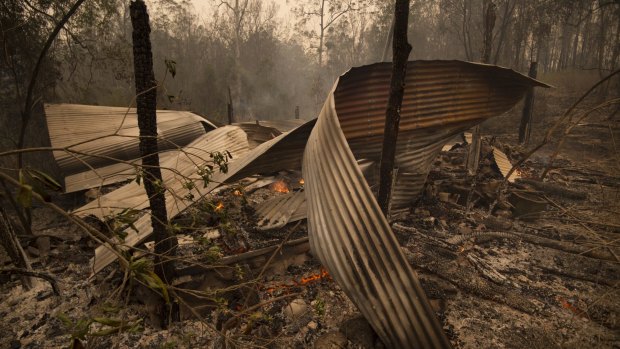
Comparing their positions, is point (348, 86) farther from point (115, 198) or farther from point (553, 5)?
point (553, 5)

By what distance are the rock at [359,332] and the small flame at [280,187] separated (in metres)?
3.42

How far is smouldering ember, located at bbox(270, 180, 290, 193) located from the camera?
6078 millimetres

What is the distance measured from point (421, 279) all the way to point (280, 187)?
3331 mm

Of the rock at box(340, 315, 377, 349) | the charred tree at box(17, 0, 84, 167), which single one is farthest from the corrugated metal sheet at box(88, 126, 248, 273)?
the rock at box(340, 315, 377, 349)

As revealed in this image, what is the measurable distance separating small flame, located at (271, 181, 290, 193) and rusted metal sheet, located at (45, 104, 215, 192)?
7.22 ft

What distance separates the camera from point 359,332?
9.41ft

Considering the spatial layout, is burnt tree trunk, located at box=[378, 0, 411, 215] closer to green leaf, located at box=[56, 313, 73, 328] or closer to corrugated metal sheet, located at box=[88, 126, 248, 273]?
corrugated metal sheet, located at box=[88, 126, 248, 273]

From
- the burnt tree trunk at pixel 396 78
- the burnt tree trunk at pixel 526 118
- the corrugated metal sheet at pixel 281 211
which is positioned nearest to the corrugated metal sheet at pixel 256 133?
the corrugated metal sheet at pixel 281 211

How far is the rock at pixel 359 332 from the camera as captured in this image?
2805mm

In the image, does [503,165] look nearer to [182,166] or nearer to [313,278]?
[313,278]

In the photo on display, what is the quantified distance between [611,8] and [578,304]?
25.1m

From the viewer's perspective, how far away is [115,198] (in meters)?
4.95

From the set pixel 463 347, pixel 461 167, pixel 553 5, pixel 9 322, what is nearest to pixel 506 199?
pixel 461 167

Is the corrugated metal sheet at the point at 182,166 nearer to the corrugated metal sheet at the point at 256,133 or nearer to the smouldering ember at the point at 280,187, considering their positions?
the corrugated metal sheet at the point at 256,133
